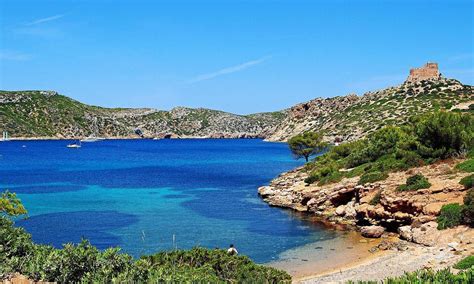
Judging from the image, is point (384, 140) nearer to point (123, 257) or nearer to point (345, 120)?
point (123, 257)

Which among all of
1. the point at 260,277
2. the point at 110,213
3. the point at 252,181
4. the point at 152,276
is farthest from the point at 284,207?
the point at 152,276

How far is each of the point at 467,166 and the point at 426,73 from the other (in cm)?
11577

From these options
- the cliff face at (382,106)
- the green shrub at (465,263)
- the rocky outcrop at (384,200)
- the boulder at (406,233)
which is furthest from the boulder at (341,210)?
the cliff face at (382,106)

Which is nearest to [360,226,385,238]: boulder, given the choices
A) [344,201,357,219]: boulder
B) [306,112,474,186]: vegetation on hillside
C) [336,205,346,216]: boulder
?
[306,112,474,186]: vegetation on hillside

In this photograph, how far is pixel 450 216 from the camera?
2811 cm

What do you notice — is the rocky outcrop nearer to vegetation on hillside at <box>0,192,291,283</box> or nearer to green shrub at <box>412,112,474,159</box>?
green shrub at <box>412,112,474,159</box>

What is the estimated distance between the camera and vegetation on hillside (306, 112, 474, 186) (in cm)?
3786

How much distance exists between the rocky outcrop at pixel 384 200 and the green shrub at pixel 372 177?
559 millimetres

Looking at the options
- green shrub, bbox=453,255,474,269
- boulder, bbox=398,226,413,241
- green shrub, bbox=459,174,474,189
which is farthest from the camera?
green shrub, bbox=459,174,474,189

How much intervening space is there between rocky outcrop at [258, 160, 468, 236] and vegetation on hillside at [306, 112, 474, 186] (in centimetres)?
111

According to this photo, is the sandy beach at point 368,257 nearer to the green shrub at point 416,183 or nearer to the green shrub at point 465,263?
the green shrub at point 465,263

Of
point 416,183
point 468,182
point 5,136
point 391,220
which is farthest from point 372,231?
point 5,136

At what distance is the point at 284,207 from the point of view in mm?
45656

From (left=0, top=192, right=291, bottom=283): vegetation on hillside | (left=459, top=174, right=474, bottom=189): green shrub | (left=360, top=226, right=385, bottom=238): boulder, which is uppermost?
(left=459, top=174, right=474, bottom=189): green shrub
